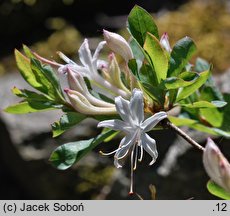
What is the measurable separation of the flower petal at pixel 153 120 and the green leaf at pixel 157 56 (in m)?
0.08

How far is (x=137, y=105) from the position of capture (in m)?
0.91

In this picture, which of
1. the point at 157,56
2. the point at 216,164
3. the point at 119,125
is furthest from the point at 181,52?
the point at 216,164

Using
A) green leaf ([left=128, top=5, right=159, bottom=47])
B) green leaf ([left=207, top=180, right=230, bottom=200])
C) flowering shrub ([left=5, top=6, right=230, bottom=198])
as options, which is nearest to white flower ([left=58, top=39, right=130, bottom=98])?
flowering shrub ([left=5, top=6, right=230, bottom=198])

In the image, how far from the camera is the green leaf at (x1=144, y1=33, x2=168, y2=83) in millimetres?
926

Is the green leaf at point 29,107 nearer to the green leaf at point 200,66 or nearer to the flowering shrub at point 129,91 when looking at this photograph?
the flowering shrub at point 129,91

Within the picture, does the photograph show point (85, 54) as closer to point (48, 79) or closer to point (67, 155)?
point (48, 79)

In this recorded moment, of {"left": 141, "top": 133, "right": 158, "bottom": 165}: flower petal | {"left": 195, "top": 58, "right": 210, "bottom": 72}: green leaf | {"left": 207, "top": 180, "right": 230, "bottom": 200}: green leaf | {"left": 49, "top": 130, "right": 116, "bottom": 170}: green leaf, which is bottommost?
{"left": 195, "top": 58, "right": 210, "bottom": 72}: green leaf

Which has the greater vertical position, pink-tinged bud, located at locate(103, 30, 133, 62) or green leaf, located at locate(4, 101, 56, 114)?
pink-tinged bud, located at locate(103, 30, 133, 62)

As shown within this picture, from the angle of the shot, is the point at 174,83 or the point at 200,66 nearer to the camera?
the point at 174,83

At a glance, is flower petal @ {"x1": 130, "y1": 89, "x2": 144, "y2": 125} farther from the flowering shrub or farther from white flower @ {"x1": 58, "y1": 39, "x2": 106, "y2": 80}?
white flower @ {"x1": 58, "y1": 39, "x2": 106, "y2": 80}

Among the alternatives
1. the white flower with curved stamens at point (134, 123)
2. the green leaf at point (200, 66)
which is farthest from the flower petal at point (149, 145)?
the green leaf at point (200, 66)

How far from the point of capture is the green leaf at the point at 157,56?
3.04 feet

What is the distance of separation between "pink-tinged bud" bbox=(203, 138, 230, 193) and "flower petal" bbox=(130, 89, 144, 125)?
18 centimetres

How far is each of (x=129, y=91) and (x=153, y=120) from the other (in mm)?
140
